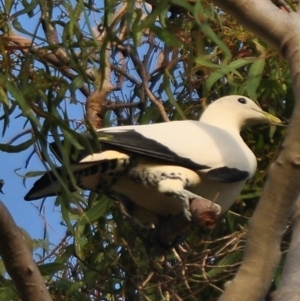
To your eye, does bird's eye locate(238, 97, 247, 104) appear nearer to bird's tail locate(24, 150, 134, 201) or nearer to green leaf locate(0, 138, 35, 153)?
bird's tail locate(24, 150, 134, 201)

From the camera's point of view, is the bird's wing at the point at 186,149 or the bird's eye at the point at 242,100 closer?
the bird's wing at the point at 186,149

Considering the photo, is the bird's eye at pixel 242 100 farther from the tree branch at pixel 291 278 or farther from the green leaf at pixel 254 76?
the tree branch at pixel 291 278

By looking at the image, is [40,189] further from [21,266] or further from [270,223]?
[270,223]

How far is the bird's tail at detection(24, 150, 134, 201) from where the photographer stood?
167 cm

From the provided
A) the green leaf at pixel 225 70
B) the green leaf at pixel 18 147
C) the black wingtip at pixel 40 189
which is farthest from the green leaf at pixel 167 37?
the green leaf at pixel 225 70

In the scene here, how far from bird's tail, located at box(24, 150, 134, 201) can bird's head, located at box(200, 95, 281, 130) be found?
0.26 meters

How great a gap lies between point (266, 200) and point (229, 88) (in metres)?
1.06

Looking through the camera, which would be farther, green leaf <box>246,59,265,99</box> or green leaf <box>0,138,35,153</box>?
green leaf <box>246,59,265,99</box>

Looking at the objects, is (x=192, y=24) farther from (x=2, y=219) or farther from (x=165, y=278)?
(x=2, y=219)

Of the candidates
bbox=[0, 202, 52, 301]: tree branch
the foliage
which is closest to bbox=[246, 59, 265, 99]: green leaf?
the foliage

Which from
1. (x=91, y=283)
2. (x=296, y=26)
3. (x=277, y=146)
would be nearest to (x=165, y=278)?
(x=91, y=283)

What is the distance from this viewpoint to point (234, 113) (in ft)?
6.43

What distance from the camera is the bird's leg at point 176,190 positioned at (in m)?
1.72

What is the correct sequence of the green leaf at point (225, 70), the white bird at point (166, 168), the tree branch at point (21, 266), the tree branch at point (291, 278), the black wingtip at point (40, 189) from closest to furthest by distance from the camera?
the tree branch at point (291, 278) → the tree branch at point (21, 266) → the black wingtip at point (40, 189) → the white bird at point (166, 168) → the green leaf at point (225, 70)
